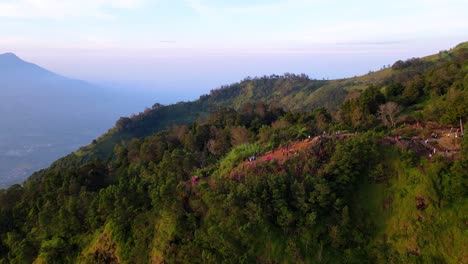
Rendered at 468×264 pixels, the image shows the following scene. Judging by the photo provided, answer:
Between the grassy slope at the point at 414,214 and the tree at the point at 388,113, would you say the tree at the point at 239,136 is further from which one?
the grassy slope at the point at 414,214

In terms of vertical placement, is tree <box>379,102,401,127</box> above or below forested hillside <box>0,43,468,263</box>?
above

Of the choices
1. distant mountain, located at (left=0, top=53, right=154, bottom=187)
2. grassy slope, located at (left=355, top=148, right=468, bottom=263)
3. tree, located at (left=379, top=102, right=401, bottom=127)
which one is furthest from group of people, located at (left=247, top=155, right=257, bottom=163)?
distant mountain, located at (left=0, top=53, right=154, bottom=187)

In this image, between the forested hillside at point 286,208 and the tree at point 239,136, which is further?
the tree at point 239,136

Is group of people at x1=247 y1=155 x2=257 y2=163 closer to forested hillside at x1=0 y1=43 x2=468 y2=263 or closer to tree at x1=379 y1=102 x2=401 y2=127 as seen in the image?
forested hillside at x1=0 y1=43 x2=468 y2=263

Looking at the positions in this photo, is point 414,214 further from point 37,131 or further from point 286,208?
point 37,131

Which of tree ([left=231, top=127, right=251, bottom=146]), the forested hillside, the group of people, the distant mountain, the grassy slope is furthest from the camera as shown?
the distant mountain

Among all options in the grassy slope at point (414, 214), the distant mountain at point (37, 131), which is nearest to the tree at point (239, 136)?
the grassy slope at point (414, 214)

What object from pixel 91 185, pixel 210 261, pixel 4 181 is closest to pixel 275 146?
pixel 210 261

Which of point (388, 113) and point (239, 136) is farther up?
point (388, 113)

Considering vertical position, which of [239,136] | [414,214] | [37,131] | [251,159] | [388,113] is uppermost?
[388,113]

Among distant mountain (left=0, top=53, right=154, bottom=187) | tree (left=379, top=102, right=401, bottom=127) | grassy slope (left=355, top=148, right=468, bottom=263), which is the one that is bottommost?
distant mountain (left=0, top=53, right=154, bottom=187)

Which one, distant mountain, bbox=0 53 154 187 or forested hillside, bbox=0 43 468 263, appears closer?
forested hillside, bbox=0 43 468 263

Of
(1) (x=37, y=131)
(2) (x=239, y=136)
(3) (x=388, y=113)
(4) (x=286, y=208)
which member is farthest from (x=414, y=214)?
(1) (x=37, y=131)
